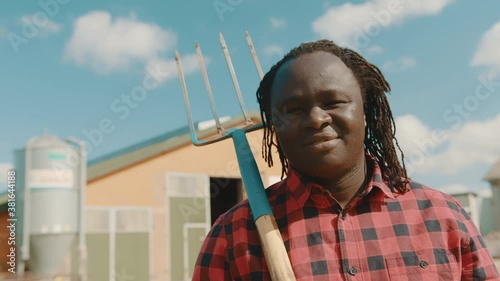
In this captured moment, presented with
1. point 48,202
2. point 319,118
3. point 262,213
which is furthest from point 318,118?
point 48,202

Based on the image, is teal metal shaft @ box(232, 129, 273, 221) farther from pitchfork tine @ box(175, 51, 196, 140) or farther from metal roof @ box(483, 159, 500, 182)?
metal roof @ box(483, 159, 500, 182)

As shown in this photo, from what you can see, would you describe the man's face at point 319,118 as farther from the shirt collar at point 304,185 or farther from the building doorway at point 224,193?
the building doorway at point 224,193

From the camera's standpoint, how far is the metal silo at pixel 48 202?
5953mm

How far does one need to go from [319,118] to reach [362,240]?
370 mm

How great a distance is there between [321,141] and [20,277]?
5.60 metres

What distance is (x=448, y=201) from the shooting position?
151 cm

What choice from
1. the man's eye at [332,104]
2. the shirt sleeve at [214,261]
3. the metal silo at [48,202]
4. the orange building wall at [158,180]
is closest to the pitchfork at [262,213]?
the shirt sleeve at [214,261]

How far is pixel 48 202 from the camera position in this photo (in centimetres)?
604

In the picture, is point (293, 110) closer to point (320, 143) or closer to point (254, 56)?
point (320, 143)

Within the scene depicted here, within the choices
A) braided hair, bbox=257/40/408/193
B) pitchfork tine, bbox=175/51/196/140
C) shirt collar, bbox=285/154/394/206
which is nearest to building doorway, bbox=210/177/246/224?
pitchfork tine, bbox=175/51/196/140

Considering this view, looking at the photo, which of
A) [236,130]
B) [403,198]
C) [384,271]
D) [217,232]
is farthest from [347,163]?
[236,130]

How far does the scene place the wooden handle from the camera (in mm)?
1349

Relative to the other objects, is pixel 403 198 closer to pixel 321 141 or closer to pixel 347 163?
pixel 347 163

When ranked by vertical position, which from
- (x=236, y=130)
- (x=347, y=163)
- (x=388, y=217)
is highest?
(x=236, y=130)
